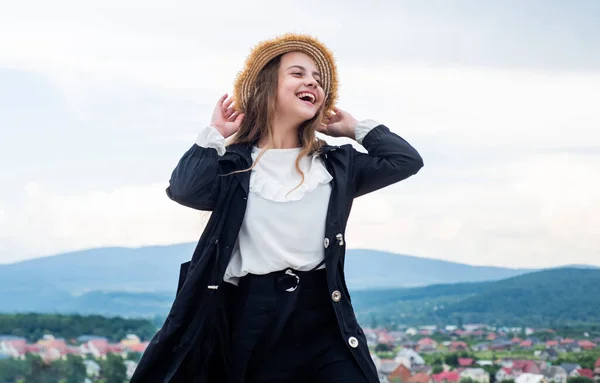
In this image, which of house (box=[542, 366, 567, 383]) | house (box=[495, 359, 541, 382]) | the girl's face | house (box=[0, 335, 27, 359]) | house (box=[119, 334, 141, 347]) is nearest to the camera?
the girl's face

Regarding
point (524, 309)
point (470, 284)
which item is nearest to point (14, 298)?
point (470, 284)

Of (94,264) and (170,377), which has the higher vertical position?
(94,264)

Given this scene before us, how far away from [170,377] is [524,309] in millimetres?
18971

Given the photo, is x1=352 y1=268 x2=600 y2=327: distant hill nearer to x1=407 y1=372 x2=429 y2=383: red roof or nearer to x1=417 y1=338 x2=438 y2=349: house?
x1=417 y1=338 x2=438 y2=349: house

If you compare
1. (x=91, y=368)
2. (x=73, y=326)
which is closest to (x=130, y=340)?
(x=91, y=368)

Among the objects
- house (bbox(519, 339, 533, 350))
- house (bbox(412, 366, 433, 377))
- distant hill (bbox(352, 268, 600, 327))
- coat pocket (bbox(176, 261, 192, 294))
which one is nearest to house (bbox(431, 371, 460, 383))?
house (bbox(412, 366, 433, 377))

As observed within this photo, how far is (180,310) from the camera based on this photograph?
2.42 m

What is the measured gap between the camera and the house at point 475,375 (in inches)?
755

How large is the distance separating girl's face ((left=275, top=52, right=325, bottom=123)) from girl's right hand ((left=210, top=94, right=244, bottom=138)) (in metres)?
0.14

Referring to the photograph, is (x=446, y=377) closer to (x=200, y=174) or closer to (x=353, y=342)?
(x=353, y=342)

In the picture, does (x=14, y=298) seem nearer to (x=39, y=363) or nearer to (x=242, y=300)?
(x=39, y=363)

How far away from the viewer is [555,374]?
59.0 ft

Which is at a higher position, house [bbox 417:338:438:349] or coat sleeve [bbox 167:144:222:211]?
coat sleeve [bbox 167:144:222:211]

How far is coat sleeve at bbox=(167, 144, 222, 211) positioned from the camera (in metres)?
2.43
